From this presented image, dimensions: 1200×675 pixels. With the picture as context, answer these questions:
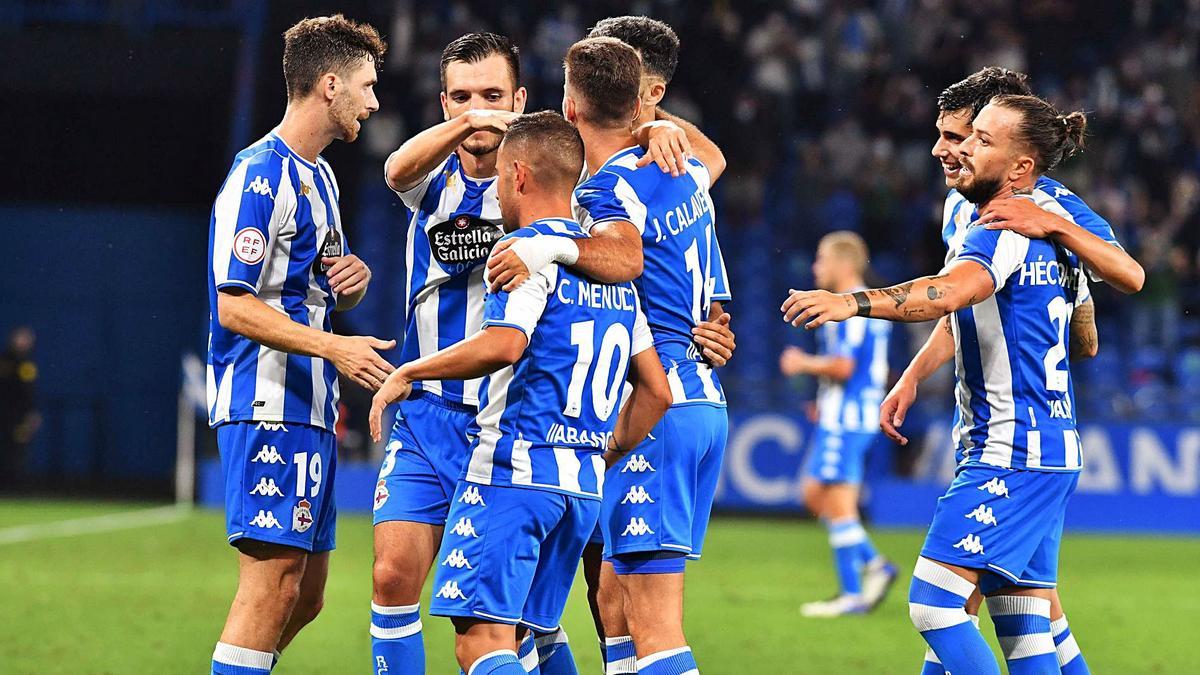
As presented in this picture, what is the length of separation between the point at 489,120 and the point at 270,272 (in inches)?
33.7

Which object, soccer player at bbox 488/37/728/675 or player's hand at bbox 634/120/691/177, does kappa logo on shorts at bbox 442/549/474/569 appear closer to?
soccer player at bbox 488/37/728/675

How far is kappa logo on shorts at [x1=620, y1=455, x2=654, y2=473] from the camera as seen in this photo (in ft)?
14.9

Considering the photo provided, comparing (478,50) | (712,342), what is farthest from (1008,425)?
(478,50)

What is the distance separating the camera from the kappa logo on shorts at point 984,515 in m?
4.53

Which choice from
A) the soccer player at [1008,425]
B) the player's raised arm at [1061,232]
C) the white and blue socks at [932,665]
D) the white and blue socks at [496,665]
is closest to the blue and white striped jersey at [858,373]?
the white and blue socks at [932,665]

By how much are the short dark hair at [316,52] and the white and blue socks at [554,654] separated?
6.36ft

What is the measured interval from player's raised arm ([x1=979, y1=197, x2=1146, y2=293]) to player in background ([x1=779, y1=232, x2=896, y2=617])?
181 inches

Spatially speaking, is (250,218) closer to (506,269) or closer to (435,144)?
(435,144)

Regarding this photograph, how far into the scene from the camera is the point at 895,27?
18969 mm

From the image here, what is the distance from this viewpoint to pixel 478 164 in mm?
4875

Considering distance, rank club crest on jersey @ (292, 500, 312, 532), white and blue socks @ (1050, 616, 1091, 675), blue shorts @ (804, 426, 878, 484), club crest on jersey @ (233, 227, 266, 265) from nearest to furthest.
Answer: club crest on jersey @ (233, 227, 266, 265), club crest on jersey @ (292, 500, 312, 532), white and blue socks @ (1050, 616, 1091, 675), blue shorts @ (804, 426, 878, 484)

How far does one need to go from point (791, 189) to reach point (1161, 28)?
5518mm

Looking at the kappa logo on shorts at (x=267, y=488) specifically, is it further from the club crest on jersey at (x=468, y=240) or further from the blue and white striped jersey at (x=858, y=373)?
the blue and white striped jersey at (x=858, y=373)

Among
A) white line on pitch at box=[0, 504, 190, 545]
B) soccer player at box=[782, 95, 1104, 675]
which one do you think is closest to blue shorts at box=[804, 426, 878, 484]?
soccer player at box=[782, 95, 1104, 675]
